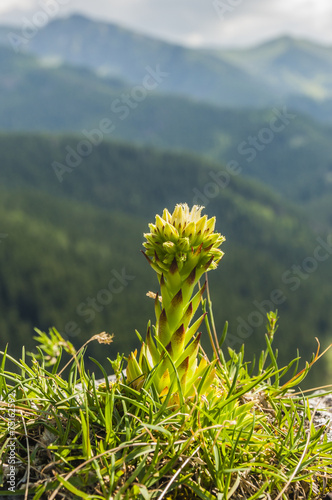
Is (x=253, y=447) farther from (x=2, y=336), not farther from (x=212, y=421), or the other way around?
(x=2, y=336)

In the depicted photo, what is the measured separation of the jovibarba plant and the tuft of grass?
0.09 meters

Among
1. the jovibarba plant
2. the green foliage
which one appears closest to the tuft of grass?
the jovibarba plant

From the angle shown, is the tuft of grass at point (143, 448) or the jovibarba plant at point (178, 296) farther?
the jovibarba plant at point (178, 296)

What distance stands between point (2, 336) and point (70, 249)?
40.0 meters

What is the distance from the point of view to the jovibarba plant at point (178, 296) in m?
2.26

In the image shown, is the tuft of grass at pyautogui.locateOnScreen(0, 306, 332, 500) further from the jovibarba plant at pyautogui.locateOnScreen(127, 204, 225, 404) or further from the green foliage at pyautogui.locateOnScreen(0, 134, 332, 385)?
the green foliage at pyautogui.locateOnScreen(0, 134, 332, 385)

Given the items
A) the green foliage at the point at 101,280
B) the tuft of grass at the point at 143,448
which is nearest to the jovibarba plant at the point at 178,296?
the tuft of grass at the point at 143,448

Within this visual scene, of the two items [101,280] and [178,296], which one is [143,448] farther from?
[101,280]

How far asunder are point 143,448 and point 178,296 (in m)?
0.76

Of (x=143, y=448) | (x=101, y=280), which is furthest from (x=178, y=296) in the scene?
(x=101, y=280)

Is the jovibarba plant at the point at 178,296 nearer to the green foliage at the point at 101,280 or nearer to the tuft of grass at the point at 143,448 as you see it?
the tuft of grass at the point at 143,448

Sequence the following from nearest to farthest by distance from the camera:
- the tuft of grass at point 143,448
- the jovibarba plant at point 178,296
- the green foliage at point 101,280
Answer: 1. the tuft of grass at point 143,448
2. the jovibarba plant at point 178,296
3. the green foliage at point 101,280

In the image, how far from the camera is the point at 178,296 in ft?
7.45

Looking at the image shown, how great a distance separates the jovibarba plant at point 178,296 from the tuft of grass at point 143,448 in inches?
3.6
